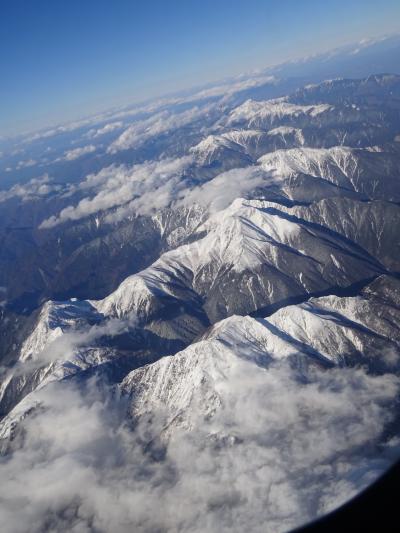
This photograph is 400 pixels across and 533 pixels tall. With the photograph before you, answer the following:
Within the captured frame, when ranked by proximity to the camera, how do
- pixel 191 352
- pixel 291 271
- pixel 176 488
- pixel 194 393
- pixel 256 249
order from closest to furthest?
pixel 176 488
pixel 194 393
pixel 191 352
pixel 291 271
pixel 256 249

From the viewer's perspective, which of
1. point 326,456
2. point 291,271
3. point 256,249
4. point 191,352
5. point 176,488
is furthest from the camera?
point 256,249

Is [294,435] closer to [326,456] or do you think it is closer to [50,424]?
[326,456]

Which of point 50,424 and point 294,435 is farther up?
point 294,435

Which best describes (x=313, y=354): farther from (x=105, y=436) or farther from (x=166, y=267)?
(x=166, y=267)

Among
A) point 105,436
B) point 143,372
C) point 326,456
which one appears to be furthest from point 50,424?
point 326,456

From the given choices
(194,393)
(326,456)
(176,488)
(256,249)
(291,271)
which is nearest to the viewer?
(326,456)

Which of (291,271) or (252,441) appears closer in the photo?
(252,441)

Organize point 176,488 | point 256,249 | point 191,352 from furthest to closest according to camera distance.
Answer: point 256,249
point 191,352
point 176,488

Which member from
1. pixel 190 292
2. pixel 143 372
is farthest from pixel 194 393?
pixel 190 292

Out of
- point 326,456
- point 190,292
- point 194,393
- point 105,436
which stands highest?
point 326,456
